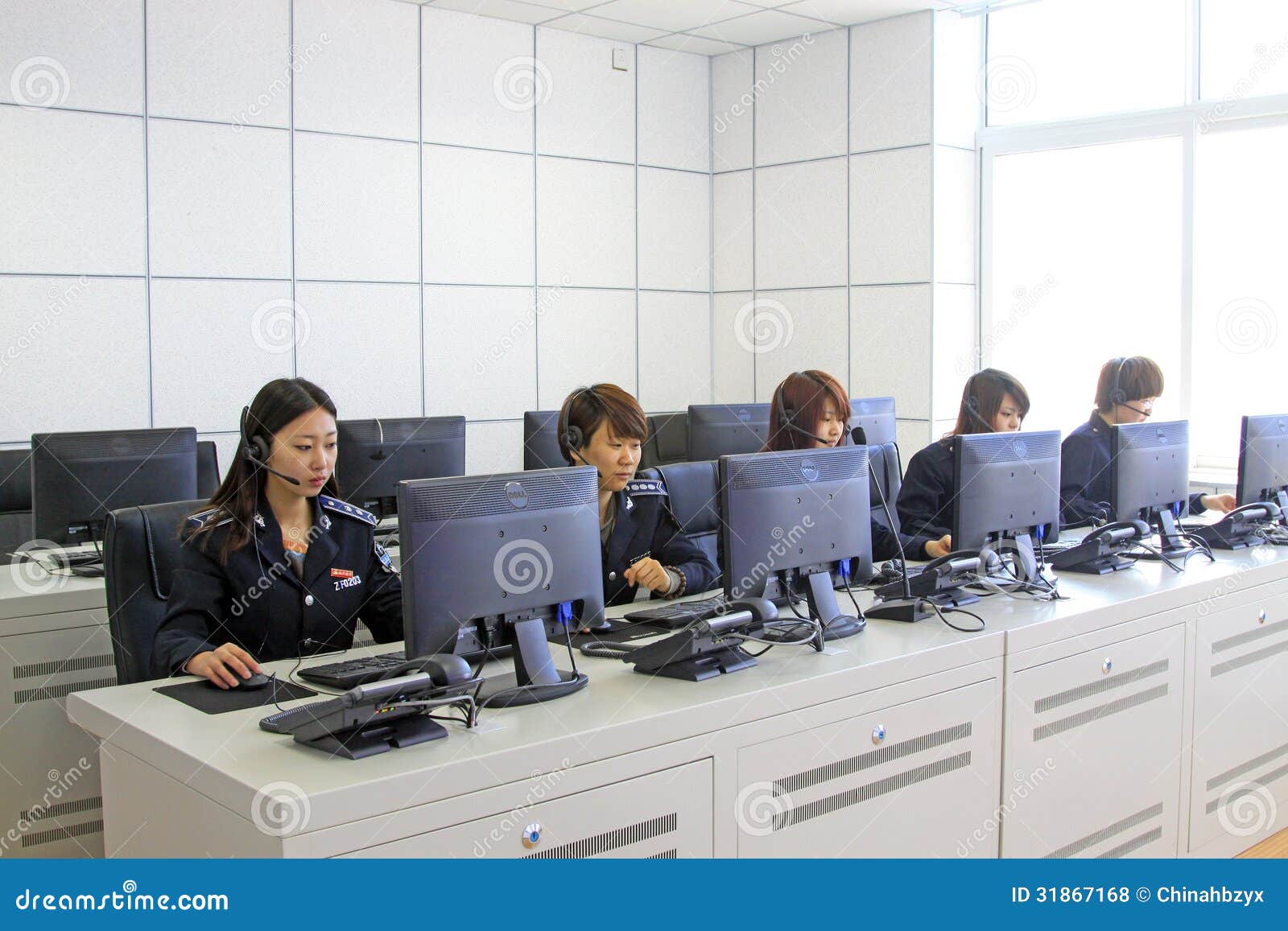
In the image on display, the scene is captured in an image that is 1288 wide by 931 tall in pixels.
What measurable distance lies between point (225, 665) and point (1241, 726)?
8.98 ft

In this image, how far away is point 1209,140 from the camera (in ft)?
17.9

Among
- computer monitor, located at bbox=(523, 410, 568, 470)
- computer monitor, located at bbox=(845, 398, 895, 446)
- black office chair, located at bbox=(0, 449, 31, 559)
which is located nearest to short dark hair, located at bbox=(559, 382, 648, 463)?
computer monitor, located at bbox=(523, 410, 568, 470)

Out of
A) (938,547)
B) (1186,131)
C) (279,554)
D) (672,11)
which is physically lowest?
(938,547)

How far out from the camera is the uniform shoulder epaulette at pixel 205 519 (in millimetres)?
2613

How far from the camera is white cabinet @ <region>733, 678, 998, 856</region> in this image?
2.28 meters

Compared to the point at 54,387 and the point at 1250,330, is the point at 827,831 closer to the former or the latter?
the point at 54,387

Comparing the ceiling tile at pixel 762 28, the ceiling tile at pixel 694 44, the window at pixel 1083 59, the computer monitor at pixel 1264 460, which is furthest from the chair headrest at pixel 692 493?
the ceiling tile at pixel 694 44

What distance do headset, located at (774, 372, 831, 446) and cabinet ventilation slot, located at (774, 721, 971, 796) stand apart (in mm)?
Answer: 1164

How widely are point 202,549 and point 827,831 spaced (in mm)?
1403

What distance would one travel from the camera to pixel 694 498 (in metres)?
3.46

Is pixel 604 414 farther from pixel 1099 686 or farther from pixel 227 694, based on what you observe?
pixel 1099 686

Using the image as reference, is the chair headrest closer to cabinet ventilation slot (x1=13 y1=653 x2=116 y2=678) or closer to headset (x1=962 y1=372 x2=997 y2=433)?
headset (x1=962 y1=372 x2=997 y2=433)

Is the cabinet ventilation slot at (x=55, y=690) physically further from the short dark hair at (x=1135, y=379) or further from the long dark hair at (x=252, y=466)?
the short dark hair at (x=1135, y=379)

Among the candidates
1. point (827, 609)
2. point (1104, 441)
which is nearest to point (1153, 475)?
point (1104, 441)
